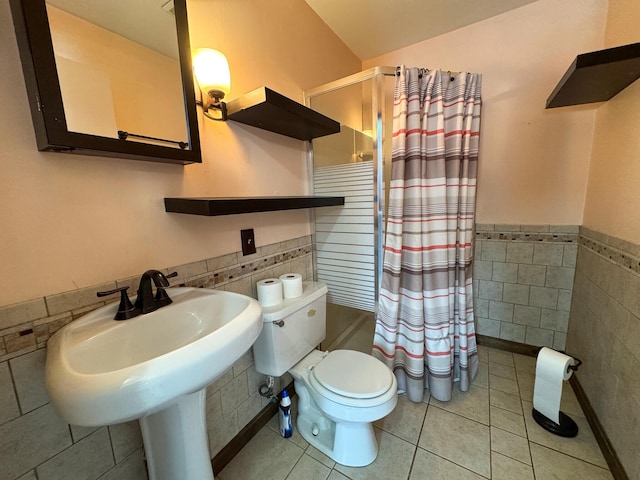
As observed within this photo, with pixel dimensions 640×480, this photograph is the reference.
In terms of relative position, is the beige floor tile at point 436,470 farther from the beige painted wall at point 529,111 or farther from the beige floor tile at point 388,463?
the beige painted wall at point 529,111

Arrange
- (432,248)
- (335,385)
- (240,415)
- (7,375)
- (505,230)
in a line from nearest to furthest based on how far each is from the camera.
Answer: (7,375), (335,385), (240,415), (432,248), (505,230)

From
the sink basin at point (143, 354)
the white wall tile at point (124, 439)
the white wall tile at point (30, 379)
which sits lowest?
the white wall tile at point (124, 439)

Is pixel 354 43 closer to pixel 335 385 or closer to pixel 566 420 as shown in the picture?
pixel 335 385

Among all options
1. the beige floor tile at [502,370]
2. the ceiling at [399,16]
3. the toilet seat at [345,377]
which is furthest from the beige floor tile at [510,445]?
the ceiling at [399,16]

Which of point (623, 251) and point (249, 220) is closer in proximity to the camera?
point (623, 251)

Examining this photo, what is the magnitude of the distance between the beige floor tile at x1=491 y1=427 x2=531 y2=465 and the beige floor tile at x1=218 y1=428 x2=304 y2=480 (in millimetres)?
985

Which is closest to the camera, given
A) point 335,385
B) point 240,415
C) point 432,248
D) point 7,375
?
point 7,375

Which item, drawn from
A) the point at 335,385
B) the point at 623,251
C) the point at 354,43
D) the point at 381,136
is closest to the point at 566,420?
the point at 623,251

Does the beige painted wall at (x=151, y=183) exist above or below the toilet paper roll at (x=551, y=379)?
above

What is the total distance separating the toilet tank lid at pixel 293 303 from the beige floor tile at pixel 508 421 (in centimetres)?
118

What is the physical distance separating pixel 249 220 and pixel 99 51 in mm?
771

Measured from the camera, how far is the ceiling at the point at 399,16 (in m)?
1.63

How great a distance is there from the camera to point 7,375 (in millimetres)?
654

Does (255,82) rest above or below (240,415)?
above
